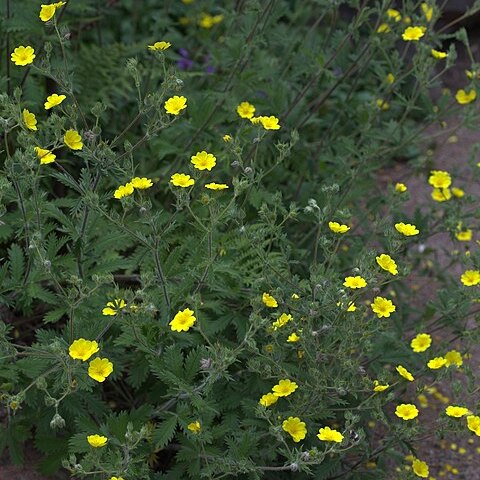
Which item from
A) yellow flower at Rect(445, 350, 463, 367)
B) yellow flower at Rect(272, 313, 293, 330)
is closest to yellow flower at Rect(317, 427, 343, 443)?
yellow flower at Rect(272, 313, 293, 330)

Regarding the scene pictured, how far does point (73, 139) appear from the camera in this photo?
2.58 m

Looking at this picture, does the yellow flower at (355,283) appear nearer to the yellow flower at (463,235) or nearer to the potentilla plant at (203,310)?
the potentilla plant at (203,310)

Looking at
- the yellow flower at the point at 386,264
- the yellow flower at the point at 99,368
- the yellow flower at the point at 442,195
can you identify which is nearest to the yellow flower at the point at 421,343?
the yellow flower at the point at 386,264

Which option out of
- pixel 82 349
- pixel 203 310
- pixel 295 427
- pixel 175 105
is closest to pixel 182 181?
pixel 175 105

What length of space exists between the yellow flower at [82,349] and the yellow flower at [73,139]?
0.60 metres

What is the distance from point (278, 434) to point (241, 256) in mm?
894

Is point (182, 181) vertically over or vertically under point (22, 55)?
under

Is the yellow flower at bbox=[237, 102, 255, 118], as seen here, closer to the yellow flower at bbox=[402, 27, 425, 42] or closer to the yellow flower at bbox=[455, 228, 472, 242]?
the yellow flower at bbox=[402, 27, 425, 42]

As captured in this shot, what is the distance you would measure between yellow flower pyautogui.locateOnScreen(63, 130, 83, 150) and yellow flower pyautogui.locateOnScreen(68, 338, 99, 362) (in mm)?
601

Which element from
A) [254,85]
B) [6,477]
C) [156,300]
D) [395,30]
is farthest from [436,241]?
[6,477]

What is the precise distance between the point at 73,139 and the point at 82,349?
0.65 meters

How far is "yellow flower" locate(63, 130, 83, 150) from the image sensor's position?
2555mm

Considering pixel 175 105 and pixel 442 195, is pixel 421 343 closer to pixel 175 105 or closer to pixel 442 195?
pixel 442 195

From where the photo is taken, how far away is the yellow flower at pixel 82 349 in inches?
90.7
